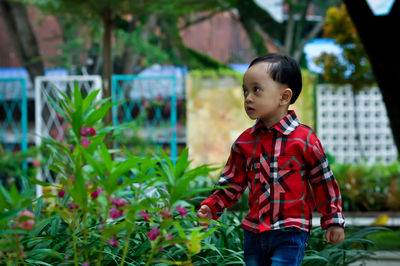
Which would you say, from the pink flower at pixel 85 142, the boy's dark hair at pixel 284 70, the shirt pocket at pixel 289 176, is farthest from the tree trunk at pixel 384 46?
the pink flower at pixel 85 142

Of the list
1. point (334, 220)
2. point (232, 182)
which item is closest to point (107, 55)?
point (232, 182)

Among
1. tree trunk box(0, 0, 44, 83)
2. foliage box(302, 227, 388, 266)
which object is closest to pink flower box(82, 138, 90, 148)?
foliage box(302, 227, 388, 266)

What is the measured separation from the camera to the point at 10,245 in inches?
63.4

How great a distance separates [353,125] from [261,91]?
8.90m

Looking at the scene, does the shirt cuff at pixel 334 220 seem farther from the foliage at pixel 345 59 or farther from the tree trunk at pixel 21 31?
the tree trunk at pixel 21 31

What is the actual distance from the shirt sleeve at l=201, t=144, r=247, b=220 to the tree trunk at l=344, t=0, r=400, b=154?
2595 mm

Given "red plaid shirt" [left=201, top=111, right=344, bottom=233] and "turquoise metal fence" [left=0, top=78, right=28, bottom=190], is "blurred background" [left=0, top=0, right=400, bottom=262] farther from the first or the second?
"red plaid shirt" [left=201, top=111, right=344, bottom=233]

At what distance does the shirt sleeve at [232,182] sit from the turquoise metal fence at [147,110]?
227 inches

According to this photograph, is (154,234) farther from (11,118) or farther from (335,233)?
(11,118)

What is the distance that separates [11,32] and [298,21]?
6.64 meters

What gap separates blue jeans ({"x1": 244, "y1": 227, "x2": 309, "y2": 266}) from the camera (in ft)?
6.48

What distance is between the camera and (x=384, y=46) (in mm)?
4348

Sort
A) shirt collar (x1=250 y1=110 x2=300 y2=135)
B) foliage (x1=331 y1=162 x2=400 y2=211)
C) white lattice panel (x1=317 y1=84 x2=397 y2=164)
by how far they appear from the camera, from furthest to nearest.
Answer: white lattice panel (x1=317 y1=84 x2=397 y2=164) → foliage (x1=331 y1=162 x2=400 y2=211) → shirt collar (x1=250 y1=110 x2=300 y2=135)

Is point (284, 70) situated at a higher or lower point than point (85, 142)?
higher
